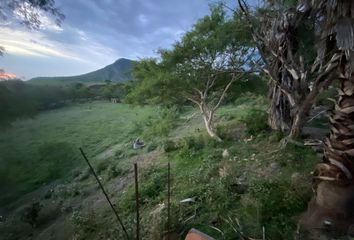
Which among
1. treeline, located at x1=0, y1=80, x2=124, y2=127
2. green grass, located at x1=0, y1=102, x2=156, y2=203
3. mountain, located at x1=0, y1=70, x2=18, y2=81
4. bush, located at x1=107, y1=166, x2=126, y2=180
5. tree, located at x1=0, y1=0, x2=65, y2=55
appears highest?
tree, located at x1=0, y1=0, x2=65, y2=55

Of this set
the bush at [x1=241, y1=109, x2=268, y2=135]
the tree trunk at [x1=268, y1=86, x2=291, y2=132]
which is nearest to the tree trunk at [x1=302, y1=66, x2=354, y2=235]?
the tree trunk at [x1=268, y1=86, x2=291, y2=132]

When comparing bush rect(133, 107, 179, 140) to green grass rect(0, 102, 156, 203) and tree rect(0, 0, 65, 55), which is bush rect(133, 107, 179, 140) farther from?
tree rect(0, 0, 65, 55)

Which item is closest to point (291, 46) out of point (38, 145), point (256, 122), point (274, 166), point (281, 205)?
point (274, 166)

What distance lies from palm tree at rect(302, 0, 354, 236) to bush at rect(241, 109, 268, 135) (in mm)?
6370

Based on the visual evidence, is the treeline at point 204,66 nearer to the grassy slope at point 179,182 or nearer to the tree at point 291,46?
the grassy slope at point 179,182

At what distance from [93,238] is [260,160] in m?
4.88

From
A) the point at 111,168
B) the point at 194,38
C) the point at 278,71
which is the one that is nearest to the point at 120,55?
the point at 278,71

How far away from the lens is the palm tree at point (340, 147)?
354 centimetres

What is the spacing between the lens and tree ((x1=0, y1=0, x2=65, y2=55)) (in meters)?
2.73

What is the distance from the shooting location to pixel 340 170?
3709 mm

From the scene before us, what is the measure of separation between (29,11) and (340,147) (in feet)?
14.2

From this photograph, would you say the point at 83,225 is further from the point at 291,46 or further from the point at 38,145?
the point at 291,46

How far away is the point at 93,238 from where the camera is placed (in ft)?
20.6

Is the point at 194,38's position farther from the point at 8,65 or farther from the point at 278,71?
the point at 8,65
